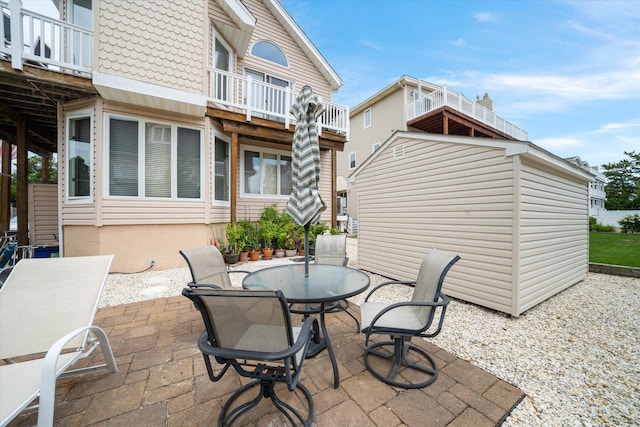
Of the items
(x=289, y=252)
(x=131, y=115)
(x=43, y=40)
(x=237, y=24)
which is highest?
(x=237, y=24)

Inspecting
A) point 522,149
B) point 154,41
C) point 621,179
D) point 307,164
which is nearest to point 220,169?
point 154,41

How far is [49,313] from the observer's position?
213 cm

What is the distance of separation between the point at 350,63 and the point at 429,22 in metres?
7.43

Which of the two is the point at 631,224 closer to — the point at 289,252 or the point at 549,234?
the point at 549,234

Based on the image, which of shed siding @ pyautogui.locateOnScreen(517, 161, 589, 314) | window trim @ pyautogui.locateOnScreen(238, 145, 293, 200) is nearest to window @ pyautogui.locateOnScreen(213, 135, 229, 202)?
window trim @ pyautogui.locateOnScreen(238, 145, 293, 200)

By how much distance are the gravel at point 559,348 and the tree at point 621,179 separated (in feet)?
108

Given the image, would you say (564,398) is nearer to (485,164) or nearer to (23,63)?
(485,164)

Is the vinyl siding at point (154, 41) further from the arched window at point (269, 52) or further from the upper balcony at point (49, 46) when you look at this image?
the arched window at point (269, 52)

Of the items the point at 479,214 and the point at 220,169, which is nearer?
the point at 479,214

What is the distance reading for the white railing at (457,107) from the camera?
471 inches

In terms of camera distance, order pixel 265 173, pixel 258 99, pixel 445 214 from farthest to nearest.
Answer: pixel 265 173, pixel 258 99, pixel 445 214

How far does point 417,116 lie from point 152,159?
40.7ft

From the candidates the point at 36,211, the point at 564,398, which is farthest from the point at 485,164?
the point at 36,211

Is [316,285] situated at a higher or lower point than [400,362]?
higher
